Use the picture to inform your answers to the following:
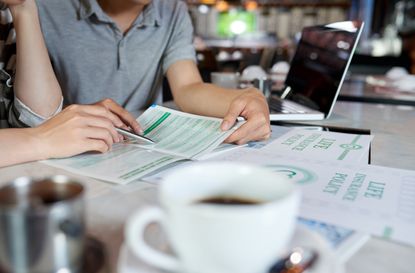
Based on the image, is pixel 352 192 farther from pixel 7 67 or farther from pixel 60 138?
pixel 7 67

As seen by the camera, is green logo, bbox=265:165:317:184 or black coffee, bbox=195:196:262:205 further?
green logo, bbox=265:165:317:184

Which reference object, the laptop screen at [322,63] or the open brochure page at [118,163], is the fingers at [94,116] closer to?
the open brochure page at [118,163]

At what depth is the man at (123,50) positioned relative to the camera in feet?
4.11

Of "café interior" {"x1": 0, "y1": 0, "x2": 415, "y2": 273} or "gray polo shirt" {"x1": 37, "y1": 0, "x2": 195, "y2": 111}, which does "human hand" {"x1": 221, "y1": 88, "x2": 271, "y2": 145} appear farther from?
"gray polo shirt" {"x1": 37, "y1": 0, "x2": 195, "y2": 111}

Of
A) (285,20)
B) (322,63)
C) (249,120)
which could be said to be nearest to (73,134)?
(249,120)

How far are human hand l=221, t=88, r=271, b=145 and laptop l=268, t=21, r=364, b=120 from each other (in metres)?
0.21

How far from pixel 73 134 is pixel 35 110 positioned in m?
0.38

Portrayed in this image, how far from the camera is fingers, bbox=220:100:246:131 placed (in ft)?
2.89

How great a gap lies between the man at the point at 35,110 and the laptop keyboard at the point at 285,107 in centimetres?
49

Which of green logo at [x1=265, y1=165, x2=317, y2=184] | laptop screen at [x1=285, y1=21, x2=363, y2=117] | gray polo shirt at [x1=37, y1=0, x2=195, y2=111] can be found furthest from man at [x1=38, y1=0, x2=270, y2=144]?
green logo at [x1=265, y1=165, x2=317, y2=184]

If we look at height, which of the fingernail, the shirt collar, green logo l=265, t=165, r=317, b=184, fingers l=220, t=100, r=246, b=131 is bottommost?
green logo l=265, t=165, r=317, b=184

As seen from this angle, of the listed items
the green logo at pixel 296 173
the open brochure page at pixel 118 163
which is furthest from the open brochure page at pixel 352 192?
the open brochure page at pixel 118 163

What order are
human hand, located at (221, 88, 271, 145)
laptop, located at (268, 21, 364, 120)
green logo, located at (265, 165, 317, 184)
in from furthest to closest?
1. laptop, located at (268, 21, 364, 120)
2. human hand, located at (221, 88, 271, 145)
3. green logo, located at (265, 165, 317, 184)

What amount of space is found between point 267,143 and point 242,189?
0.50m
